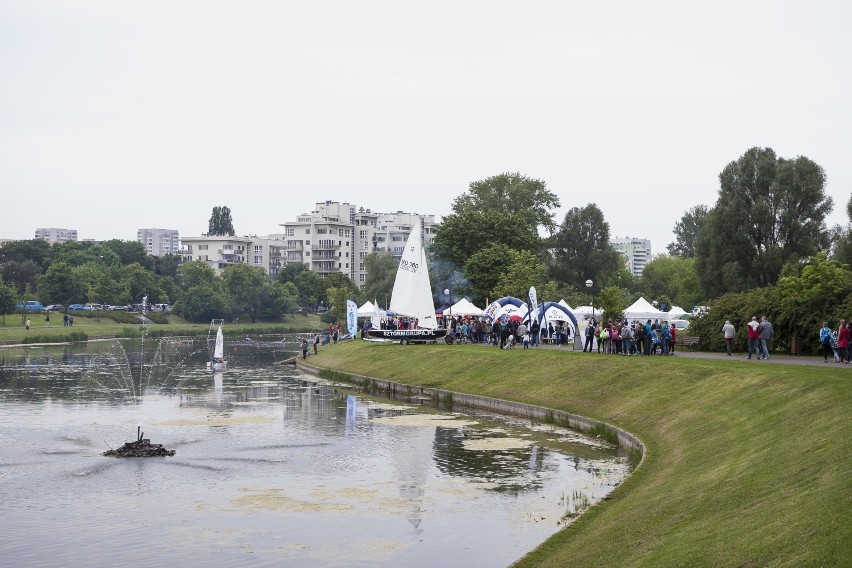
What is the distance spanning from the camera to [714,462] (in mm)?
27562

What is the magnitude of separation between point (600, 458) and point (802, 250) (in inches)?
2757

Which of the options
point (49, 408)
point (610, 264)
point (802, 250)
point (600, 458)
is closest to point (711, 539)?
point (600, 458)

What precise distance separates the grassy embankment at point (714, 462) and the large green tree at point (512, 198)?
94.5 meters

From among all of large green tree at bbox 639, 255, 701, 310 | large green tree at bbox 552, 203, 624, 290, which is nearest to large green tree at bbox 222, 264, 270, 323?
large green tree at bbox 552, 203, 624, 290

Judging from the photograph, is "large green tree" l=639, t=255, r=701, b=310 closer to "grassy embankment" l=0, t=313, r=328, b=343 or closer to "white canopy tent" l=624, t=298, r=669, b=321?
"grassy embankment" l=0, t=313, r=328, b=343

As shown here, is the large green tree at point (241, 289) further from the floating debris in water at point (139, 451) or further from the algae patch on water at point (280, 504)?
the algae patch on water at point (280, 504)

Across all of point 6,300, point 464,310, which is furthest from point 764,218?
point 6,300

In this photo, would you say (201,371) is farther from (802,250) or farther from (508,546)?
(508,546)

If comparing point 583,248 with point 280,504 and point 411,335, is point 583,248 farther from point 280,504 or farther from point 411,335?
point 280,504

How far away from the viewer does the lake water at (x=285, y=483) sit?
23.9m

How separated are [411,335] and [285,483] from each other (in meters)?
49.2

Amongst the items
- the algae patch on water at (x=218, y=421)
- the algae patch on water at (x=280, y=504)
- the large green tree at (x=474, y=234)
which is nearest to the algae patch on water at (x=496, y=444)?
the algae patch on water at (x=280, y=504)

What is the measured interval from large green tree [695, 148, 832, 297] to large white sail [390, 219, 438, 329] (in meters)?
36.3

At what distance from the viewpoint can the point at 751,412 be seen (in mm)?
32594
